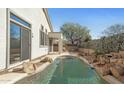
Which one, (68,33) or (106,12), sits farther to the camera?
(68,33)

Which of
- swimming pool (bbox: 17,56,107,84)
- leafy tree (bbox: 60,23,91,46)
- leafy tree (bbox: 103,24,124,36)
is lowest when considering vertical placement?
swimming pool (bbox: 17,56,107,84)

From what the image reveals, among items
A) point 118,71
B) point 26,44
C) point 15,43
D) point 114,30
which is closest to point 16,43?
point 15,43

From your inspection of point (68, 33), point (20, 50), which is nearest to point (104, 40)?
point (20, 50)

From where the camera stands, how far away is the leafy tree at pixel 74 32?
26311mm

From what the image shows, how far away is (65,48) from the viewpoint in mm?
24484

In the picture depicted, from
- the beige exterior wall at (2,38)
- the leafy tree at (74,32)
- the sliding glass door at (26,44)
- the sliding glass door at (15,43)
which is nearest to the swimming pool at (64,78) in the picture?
the beige exterior wall at (2,38)

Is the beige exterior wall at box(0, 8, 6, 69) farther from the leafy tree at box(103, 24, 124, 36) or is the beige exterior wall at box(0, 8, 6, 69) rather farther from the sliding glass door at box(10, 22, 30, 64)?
the leafy tree at box(103, 24, 124, 36)

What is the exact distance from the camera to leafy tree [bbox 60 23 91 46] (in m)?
26.3

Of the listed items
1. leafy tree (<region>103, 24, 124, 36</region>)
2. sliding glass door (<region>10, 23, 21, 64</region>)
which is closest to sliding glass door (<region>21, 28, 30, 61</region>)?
sliding glass door (<region>10, 23, 21, 64</region>)

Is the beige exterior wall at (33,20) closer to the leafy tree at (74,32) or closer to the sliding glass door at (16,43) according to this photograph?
the sliding glass door at (16,43)

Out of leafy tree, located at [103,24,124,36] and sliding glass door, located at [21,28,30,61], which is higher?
leafy tree, located at [103,24,124,36]
